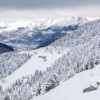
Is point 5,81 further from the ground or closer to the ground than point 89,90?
closer to the ground

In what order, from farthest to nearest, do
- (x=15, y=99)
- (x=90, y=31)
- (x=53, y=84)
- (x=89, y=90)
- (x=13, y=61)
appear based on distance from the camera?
(x=90, y=31) → (x=13, y=61) → (x=15, y=99) → (x=53, y=84) → (x=89, y=90)

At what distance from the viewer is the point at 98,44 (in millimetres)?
131875

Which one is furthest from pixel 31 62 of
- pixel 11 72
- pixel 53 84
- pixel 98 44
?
pixel 53 84

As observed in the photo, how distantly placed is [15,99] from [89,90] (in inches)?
1833

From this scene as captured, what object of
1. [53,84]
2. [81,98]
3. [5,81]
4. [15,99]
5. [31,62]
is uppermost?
[81,98]

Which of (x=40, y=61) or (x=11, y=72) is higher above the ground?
(x=40, y=61)

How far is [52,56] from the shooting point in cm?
15838

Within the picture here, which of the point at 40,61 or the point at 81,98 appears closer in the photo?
the point at 81,98

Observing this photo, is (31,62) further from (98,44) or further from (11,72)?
(98,44)

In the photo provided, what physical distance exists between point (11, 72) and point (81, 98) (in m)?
146

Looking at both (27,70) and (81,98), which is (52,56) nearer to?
(27,70)

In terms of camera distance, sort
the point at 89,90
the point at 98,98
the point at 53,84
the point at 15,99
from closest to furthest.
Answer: the point at 98,98, the point at 89,90, the point at 53,84, the point at 15,99

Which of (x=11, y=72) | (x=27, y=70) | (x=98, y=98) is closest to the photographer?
(x=98, y=98)

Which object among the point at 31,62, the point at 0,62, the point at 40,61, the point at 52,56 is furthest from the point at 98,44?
the point at 0,62
